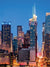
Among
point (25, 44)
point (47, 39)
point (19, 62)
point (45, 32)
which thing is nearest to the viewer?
point (19, 62)

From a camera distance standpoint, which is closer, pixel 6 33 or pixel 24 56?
pixel 24 56

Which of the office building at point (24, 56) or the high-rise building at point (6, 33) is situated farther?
the high-rise building at point (6, 33)

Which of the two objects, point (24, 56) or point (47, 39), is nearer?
point (24, 56)

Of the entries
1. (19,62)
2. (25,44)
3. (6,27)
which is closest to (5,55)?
(19,62)

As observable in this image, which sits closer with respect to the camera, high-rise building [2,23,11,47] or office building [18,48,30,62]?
office building [18,48,30,62]

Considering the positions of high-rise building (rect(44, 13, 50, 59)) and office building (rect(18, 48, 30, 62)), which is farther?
high-rise building (rect(44, 13, 50, 59))

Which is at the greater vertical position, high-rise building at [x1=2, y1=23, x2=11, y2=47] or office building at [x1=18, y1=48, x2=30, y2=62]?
high-rise building at [x1=2, y1=23, x2=11, y2=47]

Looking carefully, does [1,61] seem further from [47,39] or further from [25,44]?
[47,39]

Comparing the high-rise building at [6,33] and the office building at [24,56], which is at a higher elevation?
the high-rise building at [6,33]

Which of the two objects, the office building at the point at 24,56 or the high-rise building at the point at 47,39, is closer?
the office building at the point at 24,56

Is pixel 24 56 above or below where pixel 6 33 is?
below

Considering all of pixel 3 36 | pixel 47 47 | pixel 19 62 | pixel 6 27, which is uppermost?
pixel 6 27

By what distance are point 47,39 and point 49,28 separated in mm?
1984

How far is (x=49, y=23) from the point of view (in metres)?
21.5
